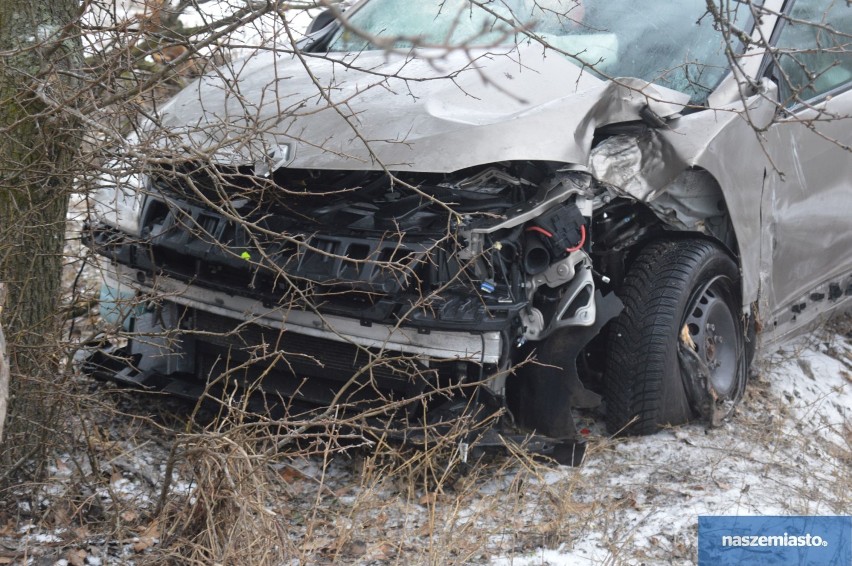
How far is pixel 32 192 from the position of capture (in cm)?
336

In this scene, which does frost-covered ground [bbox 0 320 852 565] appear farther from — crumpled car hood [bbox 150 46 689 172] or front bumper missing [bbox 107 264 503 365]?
crumpled car hood [bbox 150 46 689 172]

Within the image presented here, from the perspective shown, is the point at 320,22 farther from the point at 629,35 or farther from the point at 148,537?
the point at 148,537

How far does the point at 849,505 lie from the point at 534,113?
6.03ft

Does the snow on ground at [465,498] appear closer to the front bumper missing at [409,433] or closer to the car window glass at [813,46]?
the front bumper missing at [409,433]

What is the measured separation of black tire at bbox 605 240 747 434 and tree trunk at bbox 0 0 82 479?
7.18 feet

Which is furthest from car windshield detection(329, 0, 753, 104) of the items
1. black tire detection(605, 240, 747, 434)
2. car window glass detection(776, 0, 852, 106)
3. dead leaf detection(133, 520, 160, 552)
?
dead leaf detection(133, 520, 160, 552)

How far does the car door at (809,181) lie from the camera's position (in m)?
4.67

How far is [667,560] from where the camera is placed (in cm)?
329

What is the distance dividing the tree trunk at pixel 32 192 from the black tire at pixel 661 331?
2188 mm

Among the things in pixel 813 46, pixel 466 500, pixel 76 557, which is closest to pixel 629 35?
pixel 813 46

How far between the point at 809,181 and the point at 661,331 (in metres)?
1.44

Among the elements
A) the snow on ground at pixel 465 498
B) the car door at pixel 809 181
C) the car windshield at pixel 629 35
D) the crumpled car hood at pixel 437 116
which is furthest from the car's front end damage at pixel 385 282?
the car door at pixel 809 181

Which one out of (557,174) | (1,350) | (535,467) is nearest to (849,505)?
(535,467)

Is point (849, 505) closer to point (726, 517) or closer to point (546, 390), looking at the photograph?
point (726, 517)
